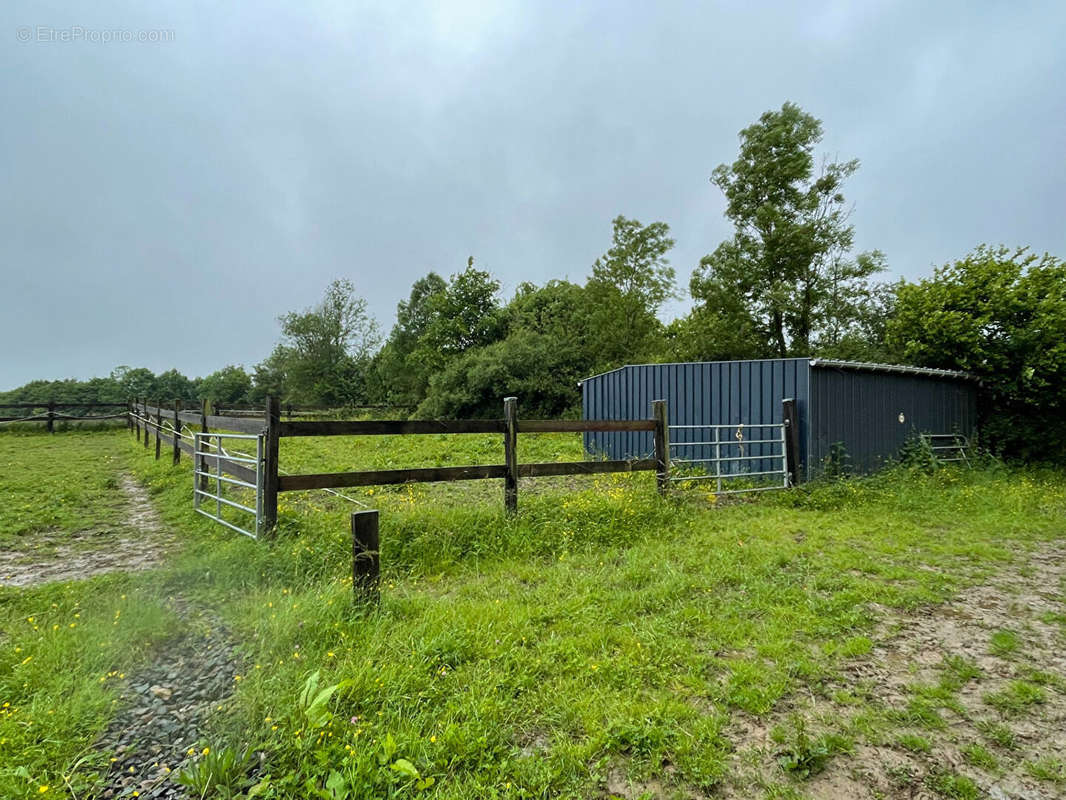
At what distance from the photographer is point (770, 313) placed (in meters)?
19.7

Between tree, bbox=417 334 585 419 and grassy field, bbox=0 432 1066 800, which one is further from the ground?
tree, bbox=417 334 585 419

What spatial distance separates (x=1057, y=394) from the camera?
35.9 ft

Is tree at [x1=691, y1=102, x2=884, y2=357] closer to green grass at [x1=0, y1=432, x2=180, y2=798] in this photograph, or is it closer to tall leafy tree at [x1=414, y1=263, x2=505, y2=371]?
tall leafy tree at [x1=414, y1=263, x2=505, y2=371]

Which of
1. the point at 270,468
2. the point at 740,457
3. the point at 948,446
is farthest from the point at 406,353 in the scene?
the point at 270,468

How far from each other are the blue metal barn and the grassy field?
303cm

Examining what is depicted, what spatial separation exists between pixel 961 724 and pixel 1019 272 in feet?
47.1

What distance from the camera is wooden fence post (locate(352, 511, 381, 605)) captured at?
3.01 m

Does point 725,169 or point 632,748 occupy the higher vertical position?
point 725,169

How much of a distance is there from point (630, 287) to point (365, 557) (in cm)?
2245

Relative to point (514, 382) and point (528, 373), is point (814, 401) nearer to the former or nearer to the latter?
point (514, 382)

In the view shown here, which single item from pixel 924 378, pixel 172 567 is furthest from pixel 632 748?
pixel 924 378

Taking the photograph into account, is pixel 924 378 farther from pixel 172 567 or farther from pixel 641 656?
pixel 172 567

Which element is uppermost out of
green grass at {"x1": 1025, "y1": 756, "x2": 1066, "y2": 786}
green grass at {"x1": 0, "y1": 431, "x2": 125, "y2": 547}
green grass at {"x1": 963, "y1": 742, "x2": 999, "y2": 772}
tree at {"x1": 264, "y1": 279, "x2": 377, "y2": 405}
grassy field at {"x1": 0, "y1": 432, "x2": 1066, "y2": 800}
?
tree at {"x1": 264, "y1": 279, "x2": 377, "y2": 405}

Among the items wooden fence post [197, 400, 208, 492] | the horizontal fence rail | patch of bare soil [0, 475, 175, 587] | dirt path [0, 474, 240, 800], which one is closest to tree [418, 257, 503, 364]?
wooden fence post [197, 400, 208, 492]
